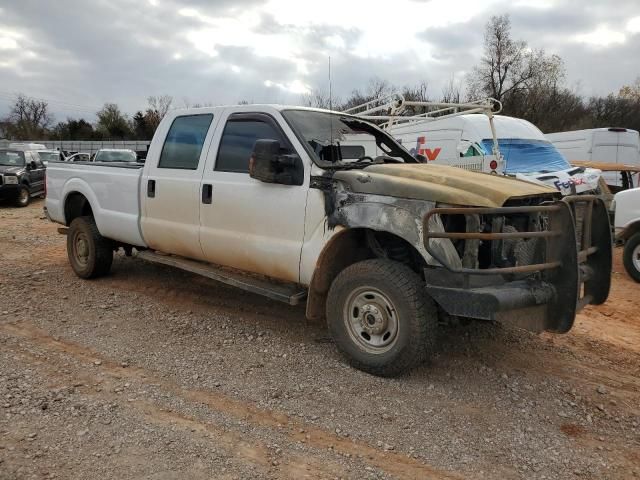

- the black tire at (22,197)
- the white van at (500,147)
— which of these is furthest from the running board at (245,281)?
the black tire at (22,197)

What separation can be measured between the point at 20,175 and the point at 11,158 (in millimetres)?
1260

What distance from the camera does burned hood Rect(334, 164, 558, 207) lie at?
3.57 metres

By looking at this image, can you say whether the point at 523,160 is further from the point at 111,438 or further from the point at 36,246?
the point at 111,438

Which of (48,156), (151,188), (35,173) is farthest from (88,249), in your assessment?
(48,156)

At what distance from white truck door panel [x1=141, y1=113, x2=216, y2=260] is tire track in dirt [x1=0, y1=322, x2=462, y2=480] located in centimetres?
140

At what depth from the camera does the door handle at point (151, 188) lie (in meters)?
5.50

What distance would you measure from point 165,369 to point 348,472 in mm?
1851

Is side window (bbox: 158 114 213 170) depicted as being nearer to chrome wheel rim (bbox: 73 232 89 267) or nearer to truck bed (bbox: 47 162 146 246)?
truck bed (bbox: 47 162 146 246)

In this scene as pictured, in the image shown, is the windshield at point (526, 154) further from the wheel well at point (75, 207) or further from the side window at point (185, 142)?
the wheel well at point (75, 207)

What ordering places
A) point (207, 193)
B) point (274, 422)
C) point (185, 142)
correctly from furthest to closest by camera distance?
point (185, 142) → point (207, 193) → point (274, 422)

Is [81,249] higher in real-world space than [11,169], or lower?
lower

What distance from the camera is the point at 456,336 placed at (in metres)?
4.91

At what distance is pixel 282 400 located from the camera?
3682 mm

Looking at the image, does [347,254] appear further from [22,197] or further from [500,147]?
[22,197]
